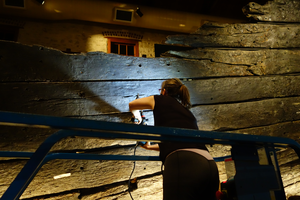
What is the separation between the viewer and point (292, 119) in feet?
8.56

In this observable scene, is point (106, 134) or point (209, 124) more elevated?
point (209, 124)

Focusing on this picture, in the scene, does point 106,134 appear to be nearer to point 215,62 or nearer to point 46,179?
point 46,179

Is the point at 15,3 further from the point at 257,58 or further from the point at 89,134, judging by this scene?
the point at 257,58

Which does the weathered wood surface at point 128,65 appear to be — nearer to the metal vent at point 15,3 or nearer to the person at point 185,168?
the person at point 185,168

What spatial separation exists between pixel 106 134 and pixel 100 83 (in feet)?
4.95

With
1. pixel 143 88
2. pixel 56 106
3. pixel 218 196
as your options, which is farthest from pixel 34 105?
pixel 218 196

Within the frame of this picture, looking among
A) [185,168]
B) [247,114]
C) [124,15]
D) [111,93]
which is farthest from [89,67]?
[124,15]

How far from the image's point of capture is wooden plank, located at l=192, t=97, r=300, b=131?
2.41 metres

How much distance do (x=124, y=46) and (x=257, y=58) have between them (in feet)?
12.0

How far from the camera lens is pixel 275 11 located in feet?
9.93

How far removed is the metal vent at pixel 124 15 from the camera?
4352 mm

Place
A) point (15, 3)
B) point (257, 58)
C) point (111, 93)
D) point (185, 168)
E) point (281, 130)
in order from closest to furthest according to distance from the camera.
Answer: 1. point (185, 168)
2. point (111, 93)
3. point (281, 130)
4. point (257, 58)
5. point (15, 3)

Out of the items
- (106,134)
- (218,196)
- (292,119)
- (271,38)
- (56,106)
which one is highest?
(271,38)

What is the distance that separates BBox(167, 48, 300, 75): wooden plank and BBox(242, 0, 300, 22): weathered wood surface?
2.05 ft
